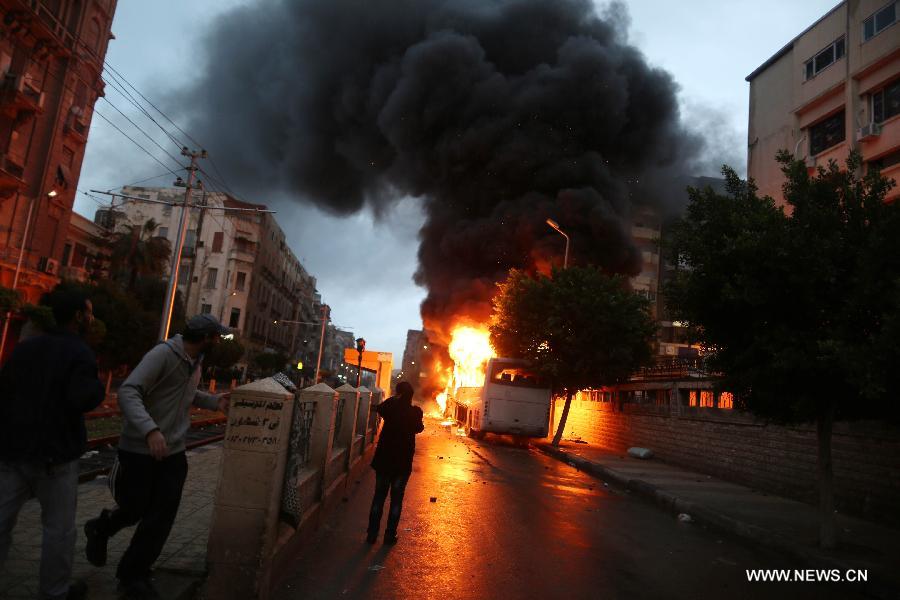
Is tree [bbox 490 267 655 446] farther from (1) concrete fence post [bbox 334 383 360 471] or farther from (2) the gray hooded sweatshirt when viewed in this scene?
(2) the gray hooded sweatshirt

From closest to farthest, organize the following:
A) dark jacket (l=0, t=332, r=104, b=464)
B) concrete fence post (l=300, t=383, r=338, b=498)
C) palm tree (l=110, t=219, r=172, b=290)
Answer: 1. dark jacket (l=0, t=332, r=104, b=464)
2. concrete fence post (l=300, t=383, r=338, b=498)
3. palm tree (l=110, t=219, r=172, b=290)

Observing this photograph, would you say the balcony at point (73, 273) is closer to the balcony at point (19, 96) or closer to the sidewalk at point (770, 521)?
the balcony at point (19, 96)

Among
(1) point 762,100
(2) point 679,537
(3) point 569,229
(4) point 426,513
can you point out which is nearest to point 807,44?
(1) point 762,100

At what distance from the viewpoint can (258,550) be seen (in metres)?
3.78

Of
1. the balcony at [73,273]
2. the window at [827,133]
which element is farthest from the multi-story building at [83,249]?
the window at [827,133]

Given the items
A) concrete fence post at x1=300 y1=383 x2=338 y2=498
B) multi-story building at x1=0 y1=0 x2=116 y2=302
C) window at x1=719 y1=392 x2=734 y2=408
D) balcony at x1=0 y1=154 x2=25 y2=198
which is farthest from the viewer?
multi-story building at x1=0 y1=0 x2=116 y2=302

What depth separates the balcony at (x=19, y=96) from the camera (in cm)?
2150

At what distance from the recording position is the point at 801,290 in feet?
21.4

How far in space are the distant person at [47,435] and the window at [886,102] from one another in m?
21.4

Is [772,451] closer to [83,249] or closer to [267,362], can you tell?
[83,249]

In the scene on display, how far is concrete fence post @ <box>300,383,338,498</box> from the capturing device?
6.12 metres

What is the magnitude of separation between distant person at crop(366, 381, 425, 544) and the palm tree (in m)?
31.4

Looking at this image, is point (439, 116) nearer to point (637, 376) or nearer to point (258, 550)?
point (637, 376)

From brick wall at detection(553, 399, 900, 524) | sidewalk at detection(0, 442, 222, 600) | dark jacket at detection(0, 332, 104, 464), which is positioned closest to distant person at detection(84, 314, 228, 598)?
sidewalk at detection(0, 442, 222, 600)
